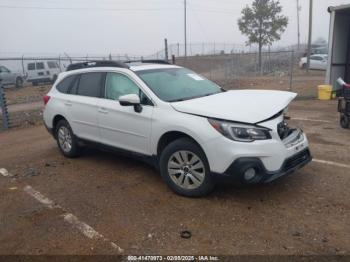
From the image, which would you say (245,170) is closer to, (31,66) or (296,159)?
(296,159)

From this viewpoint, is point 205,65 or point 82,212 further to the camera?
point 205,65

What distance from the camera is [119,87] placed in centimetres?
550

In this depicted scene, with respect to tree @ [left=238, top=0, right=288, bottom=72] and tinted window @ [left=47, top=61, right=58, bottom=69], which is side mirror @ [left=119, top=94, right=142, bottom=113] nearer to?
tinted window @ [left=47, top=61, right=58, bottom=69]

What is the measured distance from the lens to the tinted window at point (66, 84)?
650 cm

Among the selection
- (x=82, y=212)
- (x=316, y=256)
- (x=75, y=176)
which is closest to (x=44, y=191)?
(x=75, y=176)

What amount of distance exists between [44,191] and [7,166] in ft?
5.95

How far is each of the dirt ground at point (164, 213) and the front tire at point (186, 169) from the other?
0.14 metres

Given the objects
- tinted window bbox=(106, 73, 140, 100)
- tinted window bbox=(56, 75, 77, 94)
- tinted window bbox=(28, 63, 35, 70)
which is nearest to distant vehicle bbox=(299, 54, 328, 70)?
tinted window bbox=(28, 63, 35, 70)

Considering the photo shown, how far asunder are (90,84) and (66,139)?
4.03 ft

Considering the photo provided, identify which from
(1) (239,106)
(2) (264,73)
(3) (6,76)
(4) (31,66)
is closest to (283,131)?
(1) (239,106)

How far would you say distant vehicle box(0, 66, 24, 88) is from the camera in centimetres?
2294

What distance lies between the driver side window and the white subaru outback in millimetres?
14

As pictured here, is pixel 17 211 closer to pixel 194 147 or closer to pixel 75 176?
pixel 75 176

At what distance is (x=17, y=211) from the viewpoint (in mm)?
4543
